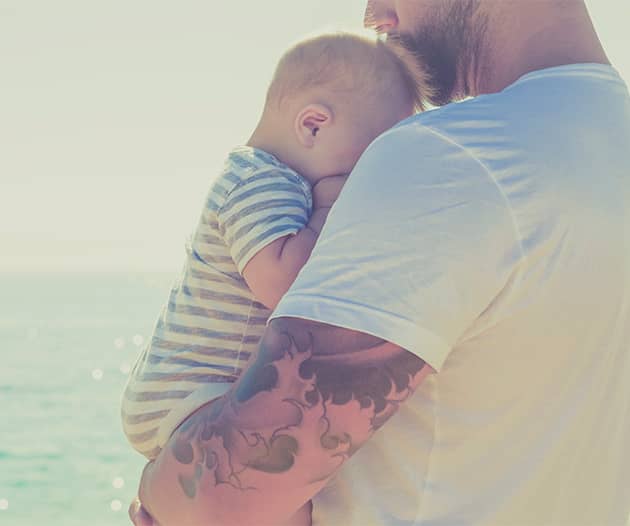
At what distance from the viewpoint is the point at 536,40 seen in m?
1.84

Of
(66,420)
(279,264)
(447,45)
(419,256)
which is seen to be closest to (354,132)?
(447,45)

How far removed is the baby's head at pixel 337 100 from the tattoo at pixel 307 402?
25.3 inches

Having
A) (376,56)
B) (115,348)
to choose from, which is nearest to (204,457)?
(376,56)

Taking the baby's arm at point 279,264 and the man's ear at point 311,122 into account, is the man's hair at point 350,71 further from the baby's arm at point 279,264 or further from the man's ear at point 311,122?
the baby's arm at point 279,264

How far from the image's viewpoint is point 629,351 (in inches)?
67.4

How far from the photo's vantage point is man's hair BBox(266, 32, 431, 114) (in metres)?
2.13

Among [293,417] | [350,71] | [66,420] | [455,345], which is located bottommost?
[66,420]

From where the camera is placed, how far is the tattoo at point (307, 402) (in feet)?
4.92

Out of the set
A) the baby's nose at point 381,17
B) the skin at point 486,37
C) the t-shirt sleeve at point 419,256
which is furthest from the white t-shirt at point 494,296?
the baby's nose at point 381,17

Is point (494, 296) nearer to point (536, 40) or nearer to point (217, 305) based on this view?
point (536, 40)

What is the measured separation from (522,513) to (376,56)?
99 centimetres

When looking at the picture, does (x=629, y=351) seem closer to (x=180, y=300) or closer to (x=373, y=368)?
(x=373, y=368)

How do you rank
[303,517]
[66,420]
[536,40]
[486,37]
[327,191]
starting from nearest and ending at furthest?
1. [303,517]
2. [536,40]
3. [486,37]
4. [327,191]
5. [66,420]

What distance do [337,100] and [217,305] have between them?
1.59 ft
